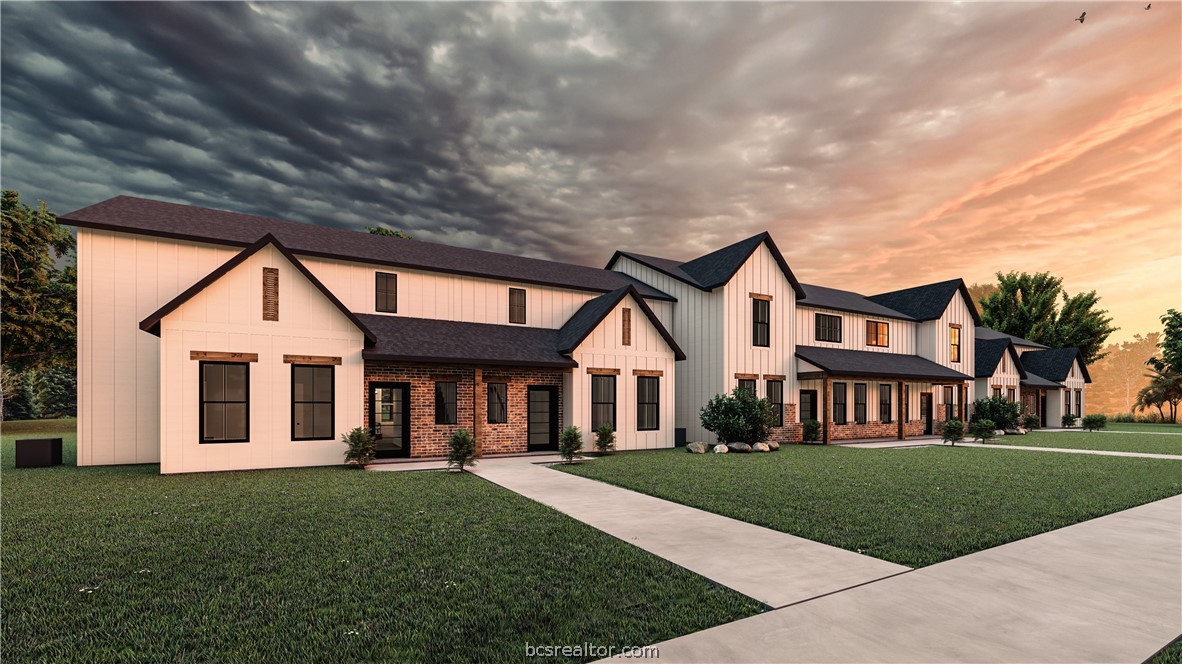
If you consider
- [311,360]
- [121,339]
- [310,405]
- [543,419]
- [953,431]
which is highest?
[121,339]

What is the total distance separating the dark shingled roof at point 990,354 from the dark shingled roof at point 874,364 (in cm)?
392

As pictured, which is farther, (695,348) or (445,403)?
(695,348)

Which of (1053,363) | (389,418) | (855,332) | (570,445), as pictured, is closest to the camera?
(570,445)

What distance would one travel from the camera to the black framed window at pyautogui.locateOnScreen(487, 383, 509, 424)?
18.0 metres

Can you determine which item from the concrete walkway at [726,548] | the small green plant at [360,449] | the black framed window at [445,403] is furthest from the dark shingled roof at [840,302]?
the small green plant at [360,449]

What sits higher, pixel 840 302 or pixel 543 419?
pixel 840 302

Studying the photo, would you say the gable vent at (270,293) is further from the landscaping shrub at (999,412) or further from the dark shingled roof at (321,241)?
the landscaping shrub at (999,412)

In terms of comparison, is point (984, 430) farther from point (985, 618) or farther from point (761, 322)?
point (985, 618)

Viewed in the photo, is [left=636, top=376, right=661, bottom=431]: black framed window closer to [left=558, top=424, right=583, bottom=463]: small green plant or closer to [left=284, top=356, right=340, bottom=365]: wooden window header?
[left=558, top=424, right=583, bottom=463]: small green plant

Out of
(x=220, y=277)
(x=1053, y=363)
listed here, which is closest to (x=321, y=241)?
(x=220, y=277)

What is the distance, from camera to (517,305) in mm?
20875

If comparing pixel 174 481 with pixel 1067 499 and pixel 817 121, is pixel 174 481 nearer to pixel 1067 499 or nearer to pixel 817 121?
pixel 1067 499

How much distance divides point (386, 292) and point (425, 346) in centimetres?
369

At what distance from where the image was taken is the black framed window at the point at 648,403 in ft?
65.1
